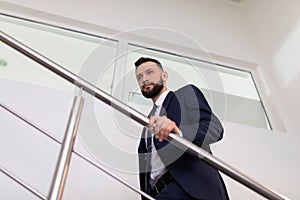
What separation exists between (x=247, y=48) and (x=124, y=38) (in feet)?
3.93

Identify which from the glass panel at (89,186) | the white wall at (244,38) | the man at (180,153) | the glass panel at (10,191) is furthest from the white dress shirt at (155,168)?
the white wall at (244,38)

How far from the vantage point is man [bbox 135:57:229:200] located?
0.90 metres

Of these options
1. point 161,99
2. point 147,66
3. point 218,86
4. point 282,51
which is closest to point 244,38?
point 282,51

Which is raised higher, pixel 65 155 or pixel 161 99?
pixel 161 99

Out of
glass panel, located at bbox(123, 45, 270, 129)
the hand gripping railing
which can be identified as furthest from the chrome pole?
glass panel, located at bbox(123, 45, 270, 129)

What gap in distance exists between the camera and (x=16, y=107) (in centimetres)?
168

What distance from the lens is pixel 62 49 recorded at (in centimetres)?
218

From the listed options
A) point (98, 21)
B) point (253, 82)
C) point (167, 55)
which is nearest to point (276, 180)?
point (253, 82)

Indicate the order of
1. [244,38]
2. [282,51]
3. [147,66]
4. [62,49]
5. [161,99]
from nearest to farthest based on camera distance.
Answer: [161,99] → [147,66] → [62,49] → [282,51] → [244,38]

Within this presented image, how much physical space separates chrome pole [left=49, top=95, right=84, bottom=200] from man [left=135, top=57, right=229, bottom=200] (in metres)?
0.19

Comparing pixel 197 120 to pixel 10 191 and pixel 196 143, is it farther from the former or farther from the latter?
pixel 10 191

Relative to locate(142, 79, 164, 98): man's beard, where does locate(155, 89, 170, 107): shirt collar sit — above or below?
below

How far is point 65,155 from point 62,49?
68.0 inches

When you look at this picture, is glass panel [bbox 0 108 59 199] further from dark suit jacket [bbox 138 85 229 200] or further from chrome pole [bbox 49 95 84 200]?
chrome pole [bbox 49 95 84 200]
